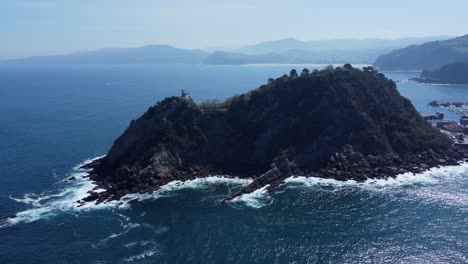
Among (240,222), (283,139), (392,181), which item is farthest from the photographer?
(283,139)

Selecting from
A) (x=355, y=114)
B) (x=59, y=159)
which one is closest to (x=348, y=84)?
(x=355, y=114)

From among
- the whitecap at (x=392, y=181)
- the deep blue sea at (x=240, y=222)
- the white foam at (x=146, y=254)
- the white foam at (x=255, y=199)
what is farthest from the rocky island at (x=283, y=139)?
the white foam at (x=146, y=254)

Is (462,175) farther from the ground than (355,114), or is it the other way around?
(355,114)

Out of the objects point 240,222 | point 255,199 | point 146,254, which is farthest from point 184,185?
point 146,254

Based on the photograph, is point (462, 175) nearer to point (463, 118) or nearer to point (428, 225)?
point (428, 225)

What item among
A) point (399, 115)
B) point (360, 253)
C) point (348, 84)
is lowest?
point (360, 253)

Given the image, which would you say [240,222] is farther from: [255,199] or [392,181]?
[392,181]

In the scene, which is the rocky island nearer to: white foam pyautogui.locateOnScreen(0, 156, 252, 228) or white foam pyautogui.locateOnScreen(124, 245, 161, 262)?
white foam pyautogui.locateOnScreen(0, 156, 252, 228)
